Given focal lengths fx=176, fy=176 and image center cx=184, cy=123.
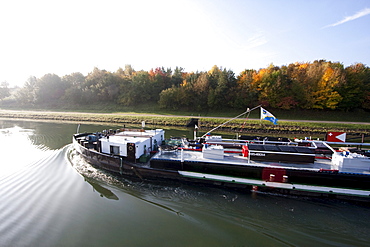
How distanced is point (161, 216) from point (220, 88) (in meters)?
39.6

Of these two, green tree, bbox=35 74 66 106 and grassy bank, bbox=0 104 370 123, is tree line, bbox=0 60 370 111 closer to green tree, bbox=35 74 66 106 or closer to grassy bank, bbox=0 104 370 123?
green tree, bbox=35 74 66 106

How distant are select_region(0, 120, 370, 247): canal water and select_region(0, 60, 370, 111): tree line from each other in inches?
1369

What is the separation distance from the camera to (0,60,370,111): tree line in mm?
37625

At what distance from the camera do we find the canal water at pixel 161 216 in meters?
7.14

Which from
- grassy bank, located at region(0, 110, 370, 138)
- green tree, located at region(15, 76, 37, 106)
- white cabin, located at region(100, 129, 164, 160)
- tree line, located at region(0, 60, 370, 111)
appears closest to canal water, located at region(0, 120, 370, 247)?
white cabin, located at region(100, 129, 164, 160)

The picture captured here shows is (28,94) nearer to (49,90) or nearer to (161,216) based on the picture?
(49,90)

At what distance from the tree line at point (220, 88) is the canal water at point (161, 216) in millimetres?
34773

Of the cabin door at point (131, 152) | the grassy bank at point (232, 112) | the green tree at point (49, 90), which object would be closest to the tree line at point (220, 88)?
the green tree at point (49, 90)

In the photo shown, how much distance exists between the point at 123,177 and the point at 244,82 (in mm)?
39102

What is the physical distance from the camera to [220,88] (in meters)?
44.4

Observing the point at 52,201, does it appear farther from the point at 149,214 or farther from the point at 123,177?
the point at 149,214

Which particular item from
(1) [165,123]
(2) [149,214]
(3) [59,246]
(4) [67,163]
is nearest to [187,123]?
(1) [165,123]

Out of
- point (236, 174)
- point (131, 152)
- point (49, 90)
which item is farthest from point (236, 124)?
point (49, 90)

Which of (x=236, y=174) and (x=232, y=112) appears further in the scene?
(x=232, y=112)
